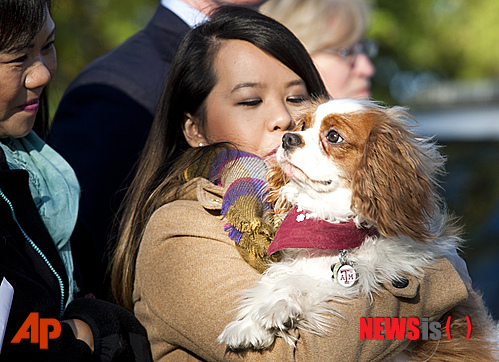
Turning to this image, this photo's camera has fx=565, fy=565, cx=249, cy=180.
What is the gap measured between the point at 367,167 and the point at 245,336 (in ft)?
2.75

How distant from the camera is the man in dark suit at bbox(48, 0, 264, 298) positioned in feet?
11.4

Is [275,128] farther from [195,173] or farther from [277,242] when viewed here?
[277,242]

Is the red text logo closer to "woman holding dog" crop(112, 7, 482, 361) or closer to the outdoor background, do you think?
"woman holding dog" crop(112, 7, 482, 361)

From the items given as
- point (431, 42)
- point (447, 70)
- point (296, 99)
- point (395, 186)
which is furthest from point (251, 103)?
point (447, 70)

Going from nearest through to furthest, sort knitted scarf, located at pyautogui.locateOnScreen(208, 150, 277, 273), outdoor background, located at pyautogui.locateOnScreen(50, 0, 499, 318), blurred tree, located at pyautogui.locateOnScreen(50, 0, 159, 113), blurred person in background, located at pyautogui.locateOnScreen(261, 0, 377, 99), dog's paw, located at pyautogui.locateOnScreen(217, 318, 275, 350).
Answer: dog's paw, located at pyautogui.locateOnScreen(217, 318, 275, 350)
knitted scarf, located at pyautogui.locateOnScreen(208, 150, 277, 273)
blurred person in background, located at pyautogui.locateOnScreen(261, 0, 377, 99)
outdoor background, located at pyautogui.locateOnScreen(50, 0, 499, 318)
blurred tree, located at pyautogui.locateOnScreen(50, 0, 159, 113)

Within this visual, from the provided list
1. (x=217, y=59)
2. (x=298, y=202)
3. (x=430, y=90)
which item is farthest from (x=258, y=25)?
(x=430, y=90)

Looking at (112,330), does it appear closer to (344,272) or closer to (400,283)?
(344,272)

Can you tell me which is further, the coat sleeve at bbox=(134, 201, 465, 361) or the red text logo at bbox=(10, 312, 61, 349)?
the coat sleeve at bbox=(134, 201, 465, 361)

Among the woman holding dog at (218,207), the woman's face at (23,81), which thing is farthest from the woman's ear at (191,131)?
the woman's face at (23,81)

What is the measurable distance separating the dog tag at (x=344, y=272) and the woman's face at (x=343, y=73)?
10.4ft

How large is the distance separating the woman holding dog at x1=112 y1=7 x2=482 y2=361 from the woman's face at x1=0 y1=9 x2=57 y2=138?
2.37 ft

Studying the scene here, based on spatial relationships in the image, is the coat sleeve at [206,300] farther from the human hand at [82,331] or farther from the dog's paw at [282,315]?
the human hand at [82,331]

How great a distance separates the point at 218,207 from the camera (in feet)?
8.26

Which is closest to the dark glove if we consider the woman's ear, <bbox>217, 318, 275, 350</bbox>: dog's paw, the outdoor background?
<bbox>217, 318, 275, 350</bbox>: dog's paw
